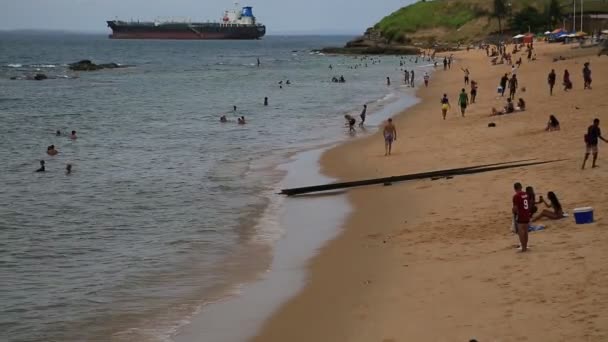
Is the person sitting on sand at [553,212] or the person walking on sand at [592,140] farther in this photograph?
the person walking on sand at [592,140]

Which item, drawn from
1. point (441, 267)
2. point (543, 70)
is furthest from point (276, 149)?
point (543, 70)

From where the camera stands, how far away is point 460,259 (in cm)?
1373

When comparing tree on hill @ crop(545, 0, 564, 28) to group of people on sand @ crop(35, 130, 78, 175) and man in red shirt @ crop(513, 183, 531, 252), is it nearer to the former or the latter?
group of people on sand @ crop(35, 130, 78, 175)

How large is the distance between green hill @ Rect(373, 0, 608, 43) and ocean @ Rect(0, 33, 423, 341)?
81.7 m

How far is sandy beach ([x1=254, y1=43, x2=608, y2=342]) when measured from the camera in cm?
1069

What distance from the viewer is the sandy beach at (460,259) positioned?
421 inches

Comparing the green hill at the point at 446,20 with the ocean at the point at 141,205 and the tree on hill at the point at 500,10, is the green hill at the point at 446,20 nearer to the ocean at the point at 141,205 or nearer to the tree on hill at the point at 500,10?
the tree on hill at the point at 500,10

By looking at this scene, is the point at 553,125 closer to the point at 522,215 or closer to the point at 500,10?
the point at 522,215

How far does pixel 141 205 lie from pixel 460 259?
10179mm

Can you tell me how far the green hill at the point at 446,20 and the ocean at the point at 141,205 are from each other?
81691 mm

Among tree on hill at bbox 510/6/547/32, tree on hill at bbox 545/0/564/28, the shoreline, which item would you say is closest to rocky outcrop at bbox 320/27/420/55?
tree on hill at bbox 510/6/547/32

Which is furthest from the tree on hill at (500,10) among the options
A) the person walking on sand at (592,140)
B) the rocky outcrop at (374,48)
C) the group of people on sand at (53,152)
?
the person walking on sand at (592,140)

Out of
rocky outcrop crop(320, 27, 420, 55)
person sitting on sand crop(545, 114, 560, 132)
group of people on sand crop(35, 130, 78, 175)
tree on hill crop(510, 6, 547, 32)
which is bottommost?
group of people on sand crop(35, 130, 78, 175)

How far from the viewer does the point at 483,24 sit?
134125mm
